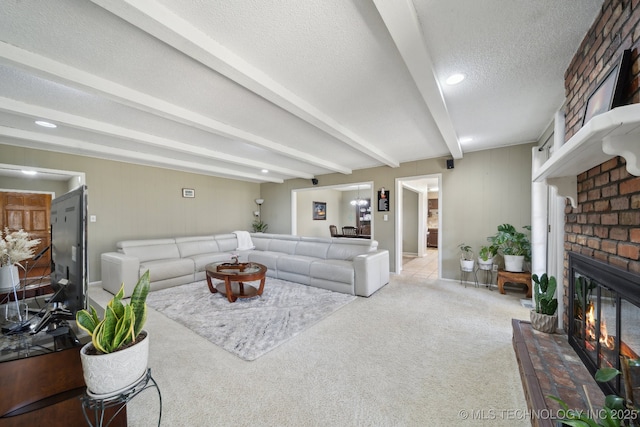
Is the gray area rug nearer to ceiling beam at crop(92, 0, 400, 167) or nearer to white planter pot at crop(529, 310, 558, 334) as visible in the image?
white planter pot at crop(529, 310, 558, 334)

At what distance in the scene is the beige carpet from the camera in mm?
1465

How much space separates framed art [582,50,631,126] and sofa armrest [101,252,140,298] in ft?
16.9

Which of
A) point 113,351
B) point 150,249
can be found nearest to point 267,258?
point 150,249

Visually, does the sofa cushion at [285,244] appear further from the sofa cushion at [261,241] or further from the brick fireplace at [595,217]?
the brick fireplace at [595,217]

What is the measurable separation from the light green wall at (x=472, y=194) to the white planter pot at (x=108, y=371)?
15.6 feet

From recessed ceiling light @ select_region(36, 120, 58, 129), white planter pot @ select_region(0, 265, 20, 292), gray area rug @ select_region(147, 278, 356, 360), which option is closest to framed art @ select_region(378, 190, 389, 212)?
gray area rug @ select_region(147, 278, 356, 360)

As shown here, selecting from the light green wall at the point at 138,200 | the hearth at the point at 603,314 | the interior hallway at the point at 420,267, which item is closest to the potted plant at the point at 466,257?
the interior hallway at the point at 420,267

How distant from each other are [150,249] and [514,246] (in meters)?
6.28

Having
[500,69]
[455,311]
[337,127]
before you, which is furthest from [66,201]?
[455,311]

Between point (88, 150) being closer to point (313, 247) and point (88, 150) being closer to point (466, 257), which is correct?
point (313, 247)

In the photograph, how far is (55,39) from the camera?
159 cm

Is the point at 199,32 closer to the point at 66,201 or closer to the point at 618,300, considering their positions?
the point at 66,201

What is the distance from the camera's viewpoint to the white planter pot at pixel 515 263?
3.68 metres

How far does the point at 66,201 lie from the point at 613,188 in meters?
2.86
